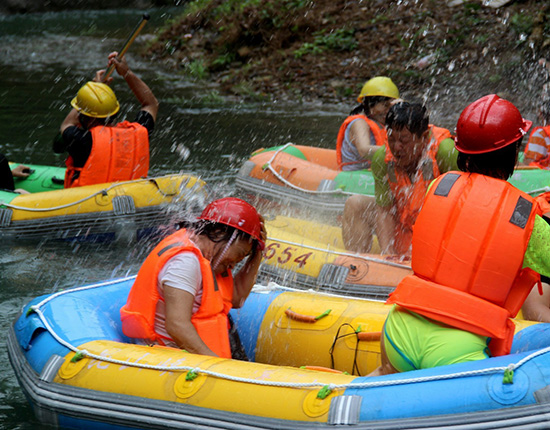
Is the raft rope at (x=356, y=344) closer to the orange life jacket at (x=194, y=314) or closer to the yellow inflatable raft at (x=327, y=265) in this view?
the orange life jacket at (x=194, y=314)

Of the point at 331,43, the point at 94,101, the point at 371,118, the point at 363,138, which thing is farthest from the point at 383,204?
the point at 331,43

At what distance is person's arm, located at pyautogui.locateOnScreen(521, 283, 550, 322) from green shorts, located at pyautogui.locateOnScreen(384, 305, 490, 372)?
128 cm

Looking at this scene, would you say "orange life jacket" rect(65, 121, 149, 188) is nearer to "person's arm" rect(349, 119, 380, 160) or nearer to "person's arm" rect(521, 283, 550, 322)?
"person's arm" rect(349, 119, 380, 160)

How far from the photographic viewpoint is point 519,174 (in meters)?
6.67

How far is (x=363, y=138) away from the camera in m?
6.83

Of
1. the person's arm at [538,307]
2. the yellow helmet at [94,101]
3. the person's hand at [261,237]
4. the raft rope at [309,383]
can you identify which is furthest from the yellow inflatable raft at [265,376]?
the yellow helmet at [94,101]

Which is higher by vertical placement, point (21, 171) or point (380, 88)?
point (380, 88)

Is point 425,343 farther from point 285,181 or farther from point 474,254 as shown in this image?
point 285,181

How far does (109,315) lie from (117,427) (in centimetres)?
87

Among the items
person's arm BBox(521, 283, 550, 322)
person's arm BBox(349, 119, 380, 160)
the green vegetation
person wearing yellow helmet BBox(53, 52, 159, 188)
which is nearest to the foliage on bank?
the green vegetation

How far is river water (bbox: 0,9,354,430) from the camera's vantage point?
20.5ft

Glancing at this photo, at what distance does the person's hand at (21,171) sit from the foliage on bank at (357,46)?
6579 mm

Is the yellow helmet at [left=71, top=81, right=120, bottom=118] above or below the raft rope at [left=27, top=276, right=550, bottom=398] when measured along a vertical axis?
above

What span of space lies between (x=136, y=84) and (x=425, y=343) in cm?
471
